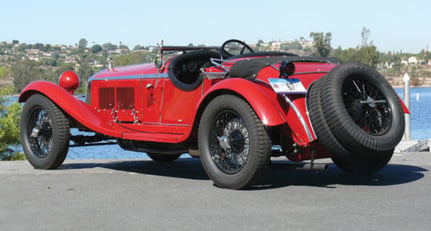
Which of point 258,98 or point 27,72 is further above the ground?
point 258,98

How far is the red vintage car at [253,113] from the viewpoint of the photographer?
6238 millimetres

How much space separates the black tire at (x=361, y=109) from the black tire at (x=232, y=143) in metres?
0.66

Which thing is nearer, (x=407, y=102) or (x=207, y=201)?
(x=207, y=201)

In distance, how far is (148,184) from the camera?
705 cm

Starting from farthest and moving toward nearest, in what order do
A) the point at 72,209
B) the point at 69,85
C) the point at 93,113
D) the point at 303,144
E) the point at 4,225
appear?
the point at 69,85 < the point at 93,113 < the point at 303,144 < the point at 72,209 < the point at 4,225

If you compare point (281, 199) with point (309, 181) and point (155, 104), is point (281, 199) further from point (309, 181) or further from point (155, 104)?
point (155, 104)

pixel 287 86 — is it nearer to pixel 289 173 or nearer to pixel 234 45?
pixel 289 173

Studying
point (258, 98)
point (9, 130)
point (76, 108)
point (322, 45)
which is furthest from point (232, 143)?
point (322, 45)

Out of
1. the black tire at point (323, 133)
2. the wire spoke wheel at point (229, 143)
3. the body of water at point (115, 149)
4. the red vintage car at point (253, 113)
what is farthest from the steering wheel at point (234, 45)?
the body of water at point (115, 149)

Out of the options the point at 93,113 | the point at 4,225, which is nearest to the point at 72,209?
the point at 4,225

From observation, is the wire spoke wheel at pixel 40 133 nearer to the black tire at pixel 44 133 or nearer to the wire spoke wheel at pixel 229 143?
the black tire at pixel 44 133

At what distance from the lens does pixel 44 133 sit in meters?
8.80

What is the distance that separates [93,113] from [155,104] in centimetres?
116

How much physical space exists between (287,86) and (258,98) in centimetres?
33
